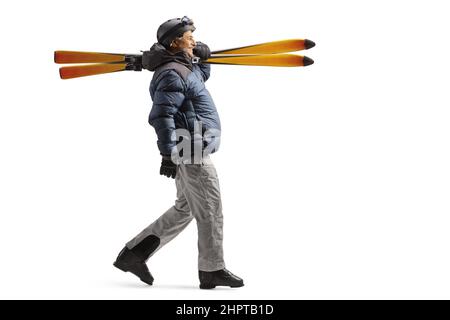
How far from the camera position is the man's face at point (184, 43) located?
7.16m

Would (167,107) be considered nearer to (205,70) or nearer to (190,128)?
(190,128)

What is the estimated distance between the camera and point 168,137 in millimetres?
6980

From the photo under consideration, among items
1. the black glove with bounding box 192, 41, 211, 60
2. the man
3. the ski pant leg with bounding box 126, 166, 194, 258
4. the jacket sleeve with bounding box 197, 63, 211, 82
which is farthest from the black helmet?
the ski pant leg with bounding box 126, 166, 194, 258

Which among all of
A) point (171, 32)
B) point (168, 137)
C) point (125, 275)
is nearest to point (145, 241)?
point (125, 275)

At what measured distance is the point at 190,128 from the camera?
7090mm

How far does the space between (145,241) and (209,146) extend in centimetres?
78

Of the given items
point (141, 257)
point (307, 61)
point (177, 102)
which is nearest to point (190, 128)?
point (177, 102)

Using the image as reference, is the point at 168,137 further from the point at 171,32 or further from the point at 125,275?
the point at 125,275

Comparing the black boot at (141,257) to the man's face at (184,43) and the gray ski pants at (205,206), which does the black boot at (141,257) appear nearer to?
the gray ski pants at (205,206)

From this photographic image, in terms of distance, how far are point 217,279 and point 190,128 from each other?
0.93m

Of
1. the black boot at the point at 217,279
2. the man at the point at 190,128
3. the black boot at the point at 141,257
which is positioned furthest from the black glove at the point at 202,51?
the black boot at the point at 217,279

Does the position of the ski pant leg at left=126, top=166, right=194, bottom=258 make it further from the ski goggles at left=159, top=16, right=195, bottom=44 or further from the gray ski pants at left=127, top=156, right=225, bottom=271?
the ski goggles at left=159, top=16, right=195, bottom=44

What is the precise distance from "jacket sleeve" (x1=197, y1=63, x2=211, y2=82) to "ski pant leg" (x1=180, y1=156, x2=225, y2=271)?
21.8 inches
